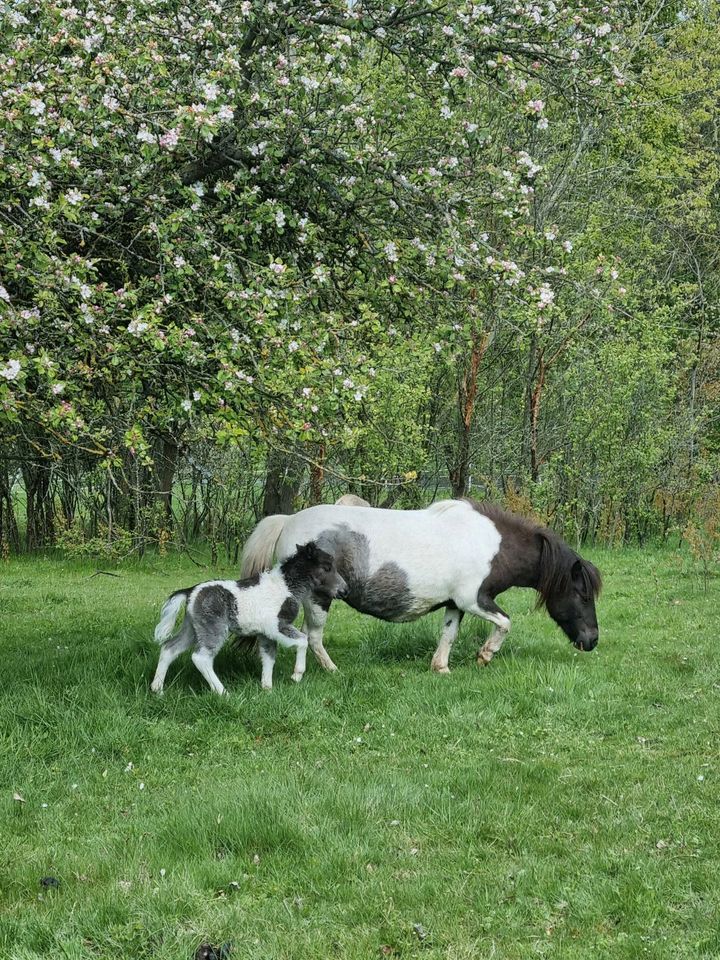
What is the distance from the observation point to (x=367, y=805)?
6363 mm

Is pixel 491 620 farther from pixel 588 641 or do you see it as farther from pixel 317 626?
pixel 317 626

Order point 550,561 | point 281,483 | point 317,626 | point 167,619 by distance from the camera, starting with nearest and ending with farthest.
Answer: point 167,619 → point 317,626 → point 550,561 → point 281,483

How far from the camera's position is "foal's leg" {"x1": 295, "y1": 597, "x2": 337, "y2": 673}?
396 inches

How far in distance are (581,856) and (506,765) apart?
1608mm

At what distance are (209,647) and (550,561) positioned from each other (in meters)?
4.13

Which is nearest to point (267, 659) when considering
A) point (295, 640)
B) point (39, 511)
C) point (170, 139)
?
point (295, 640)

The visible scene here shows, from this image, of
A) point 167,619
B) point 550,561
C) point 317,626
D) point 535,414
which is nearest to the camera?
point 167,619

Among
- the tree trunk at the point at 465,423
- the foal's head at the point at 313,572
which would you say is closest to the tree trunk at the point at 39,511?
the tree trunk at the point at 465,423

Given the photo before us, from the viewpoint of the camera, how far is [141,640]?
10.6m

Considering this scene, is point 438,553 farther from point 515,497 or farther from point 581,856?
point 515,497

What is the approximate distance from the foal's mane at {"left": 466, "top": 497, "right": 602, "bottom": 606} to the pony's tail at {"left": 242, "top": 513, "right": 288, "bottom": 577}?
8.08 ft

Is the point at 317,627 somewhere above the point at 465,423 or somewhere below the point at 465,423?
below

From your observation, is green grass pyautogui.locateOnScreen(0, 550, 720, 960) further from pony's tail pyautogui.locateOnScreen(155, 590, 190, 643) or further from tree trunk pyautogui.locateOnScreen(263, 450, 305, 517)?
tree trunk pyautogui.locateOnScreen(263, 450, 305, 517)

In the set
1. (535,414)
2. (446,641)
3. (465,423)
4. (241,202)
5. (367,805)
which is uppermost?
(241,202)
